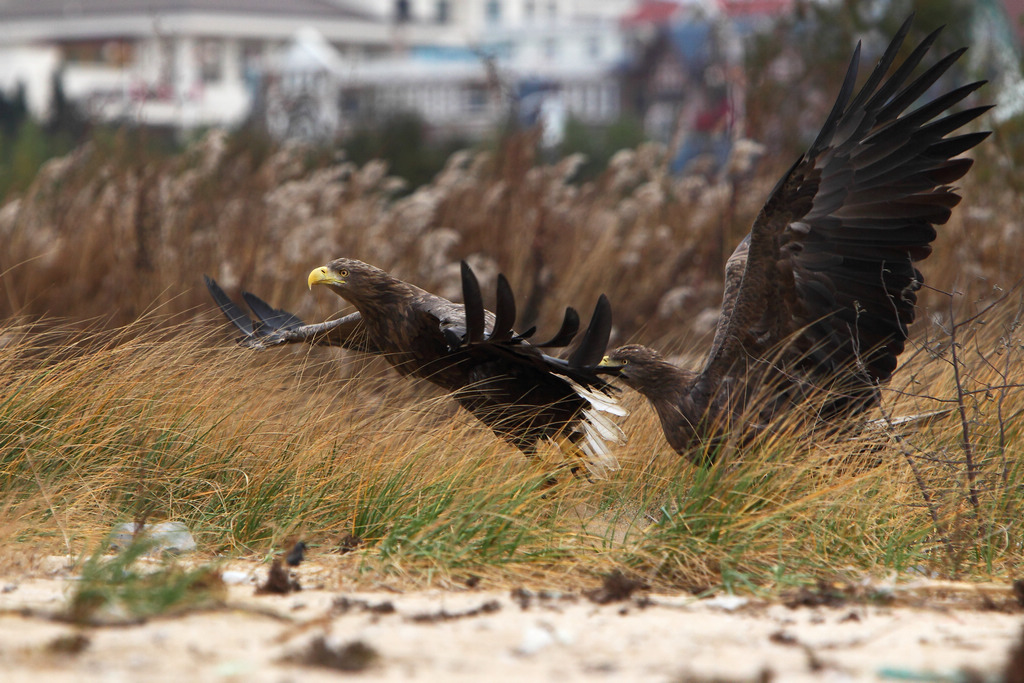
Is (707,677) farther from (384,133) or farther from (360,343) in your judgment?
(384,133)

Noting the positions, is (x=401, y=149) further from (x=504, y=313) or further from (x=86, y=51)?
(x=86, y=51)

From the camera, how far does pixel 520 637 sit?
337 cm

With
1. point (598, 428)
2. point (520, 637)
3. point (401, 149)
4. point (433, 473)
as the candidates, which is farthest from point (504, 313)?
point (401, 149)

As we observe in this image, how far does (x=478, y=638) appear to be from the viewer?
3.38 meters

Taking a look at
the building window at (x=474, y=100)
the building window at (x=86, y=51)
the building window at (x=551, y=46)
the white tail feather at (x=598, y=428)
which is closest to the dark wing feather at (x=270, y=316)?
the white tail feather at (x=598, y=428)

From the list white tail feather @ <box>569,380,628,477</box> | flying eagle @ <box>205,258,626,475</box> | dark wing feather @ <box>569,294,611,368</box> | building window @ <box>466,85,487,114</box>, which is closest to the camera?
dark wing feather @ <box>569,294,611,368</box>

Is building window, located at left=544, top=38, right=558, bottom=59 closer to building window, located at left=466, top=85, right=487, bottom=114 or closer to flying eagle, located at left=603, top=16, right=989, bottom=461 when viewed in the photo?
building window, located at left=466, top=85, right=487, bottom=114

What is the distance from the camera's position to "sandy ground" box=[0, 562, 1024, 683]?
9.89 ft

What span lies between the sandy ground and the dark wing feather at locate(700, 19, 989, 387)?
1.36 meters

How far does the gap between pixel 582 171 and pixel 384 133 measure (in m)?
6.24

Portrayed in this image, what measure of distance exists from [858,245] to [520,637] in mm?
2482

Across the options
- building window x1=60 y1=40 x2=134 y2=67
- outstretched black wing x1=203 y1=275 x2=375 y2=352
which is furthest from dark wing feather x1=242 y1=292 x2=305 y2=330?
building window x1=60 y1=40 x2=134 y2=67

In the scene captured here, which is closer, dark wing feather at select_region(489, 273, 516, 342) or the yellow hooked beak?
dark wing feather at select_region(489, 273, 516, 342)

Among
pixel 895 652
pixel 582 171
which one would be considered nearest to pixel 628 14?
pixel 582 171
